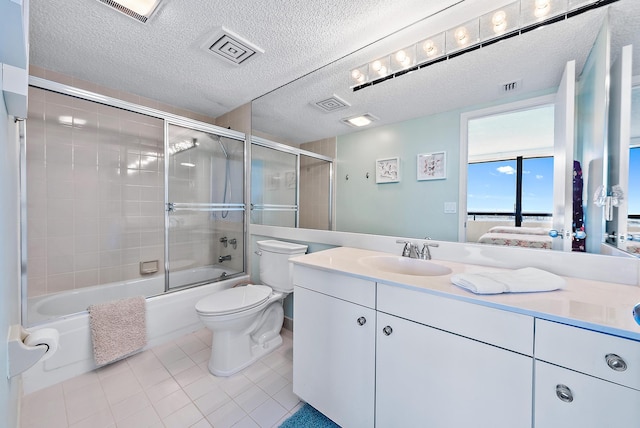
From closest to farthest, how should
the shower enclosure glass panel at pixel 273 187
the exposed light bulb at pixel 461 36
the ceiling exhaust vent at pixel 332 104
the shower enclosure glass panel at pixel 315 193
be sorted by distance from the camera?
the exposed light bulb at pixel 461 36 → the ceiling exhaust vent at pixel 332 104 → the shower enclosure glass panel at pixel 315 193 → the shower enclosure glass panel at pixel 273 187

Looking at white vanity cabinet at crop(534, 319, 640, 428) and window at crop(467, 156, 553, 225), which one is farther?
window at crop(467, 156, 553, 225)

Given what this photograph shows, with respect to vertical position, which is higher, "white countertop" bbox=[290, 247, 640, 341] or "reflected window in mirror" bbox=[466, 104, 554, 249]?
"reflected window in mirror" bbox=[466, 104, 554, 249]

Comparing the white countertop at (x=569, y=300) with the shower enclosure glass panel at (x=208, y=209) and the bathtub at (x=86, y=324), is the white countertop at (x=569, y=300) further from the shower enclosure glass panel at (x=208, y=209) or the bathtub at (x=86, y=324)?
the shower enclosure glass panel at (x=208, y=209)

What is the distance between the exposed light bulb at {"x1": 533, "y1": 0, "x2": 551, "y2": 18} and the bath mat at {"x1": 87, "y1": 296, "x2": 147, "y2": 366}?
9.74 feet

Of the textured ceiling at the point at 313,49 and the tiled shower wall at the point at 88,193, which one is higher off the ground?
the textured ceiling at the point at 313,49

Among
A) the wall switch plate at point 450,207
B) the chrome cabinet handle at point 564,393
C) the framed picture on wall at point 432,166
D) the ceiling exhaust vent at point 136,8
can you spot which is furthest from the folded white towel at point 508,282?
the ceiling exhaust vent at point 136,8

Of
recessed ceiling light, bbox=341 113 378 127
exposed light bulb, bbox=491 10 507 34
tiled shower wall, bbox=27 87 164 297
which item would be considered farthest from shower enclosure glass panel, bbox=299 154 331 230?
tiled shower wall, bbox=27 87 164 297

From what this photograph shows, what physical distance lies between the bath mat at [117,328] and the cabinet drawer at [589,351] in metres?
2.31

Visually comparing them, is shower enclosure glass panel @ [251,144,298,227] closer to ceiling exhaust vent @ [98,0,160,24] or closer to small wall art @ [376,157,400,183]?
small wall art @ [376,157,400,183]

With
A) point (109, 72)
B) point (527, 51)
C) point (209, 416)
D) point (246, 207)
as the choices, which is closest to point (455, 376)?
point (209, 416)

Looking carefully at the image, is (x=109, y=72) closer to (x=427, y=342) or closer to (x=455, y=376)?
(x=427, y=342)

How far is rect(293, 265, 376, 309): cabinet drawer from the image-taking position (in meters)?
1.06

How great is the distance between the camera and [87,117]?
7.04ft

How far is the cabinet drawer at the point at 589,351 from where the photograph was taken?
23.4 inches
